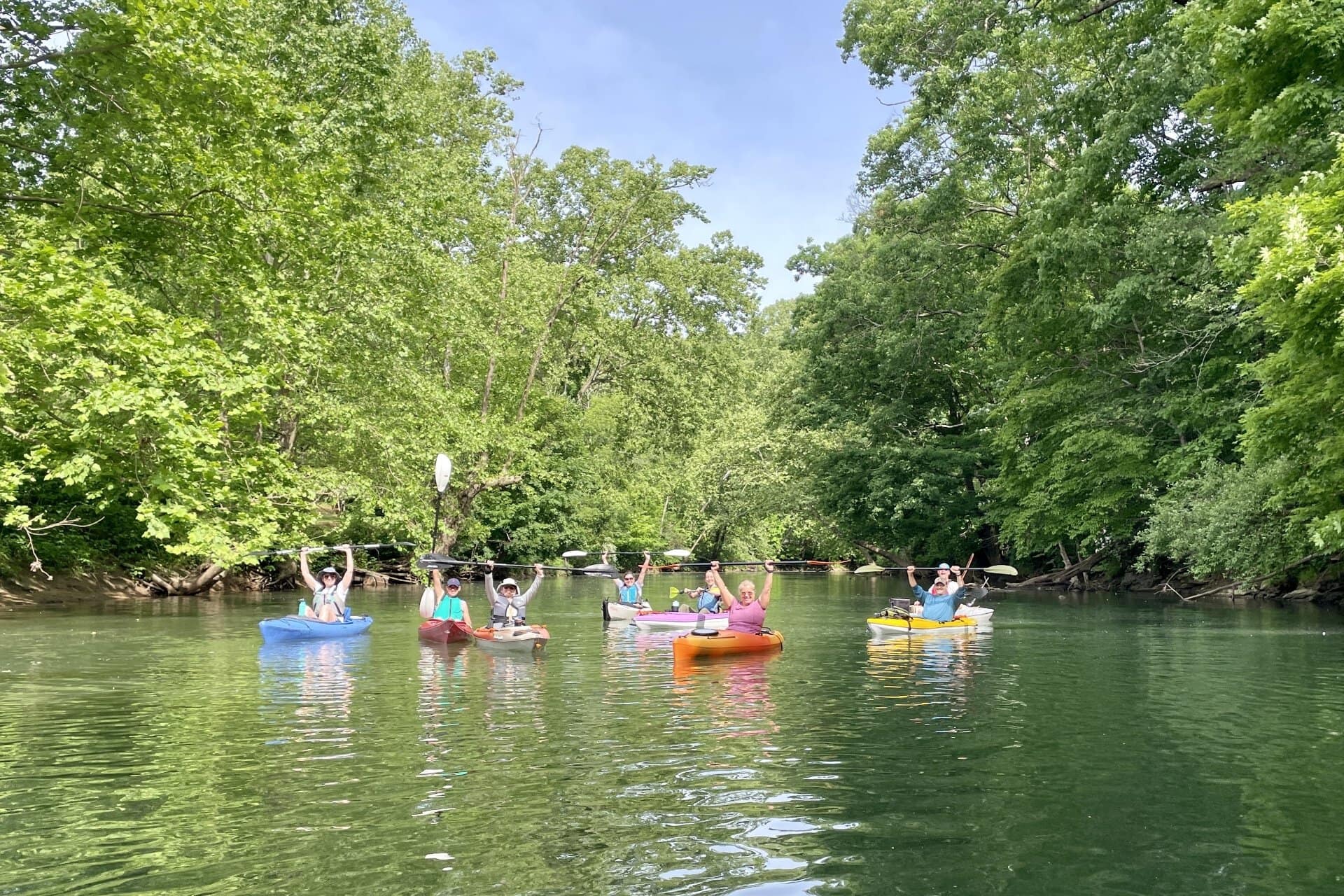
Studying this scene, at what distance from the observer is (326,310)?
2803cm

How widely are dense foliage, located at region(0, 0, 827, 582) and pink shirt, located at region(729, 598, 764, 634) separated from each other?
24.7 feet

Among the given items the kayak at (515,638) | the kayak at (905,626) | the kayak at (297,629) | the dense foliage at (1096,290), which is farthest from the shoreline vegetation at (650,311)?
the kayak at (905,626)

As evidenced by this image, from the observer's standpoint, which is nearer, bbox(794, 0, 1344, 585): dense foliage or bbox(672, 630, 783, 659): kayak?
bbox(672, 630, 783, 659): kayak

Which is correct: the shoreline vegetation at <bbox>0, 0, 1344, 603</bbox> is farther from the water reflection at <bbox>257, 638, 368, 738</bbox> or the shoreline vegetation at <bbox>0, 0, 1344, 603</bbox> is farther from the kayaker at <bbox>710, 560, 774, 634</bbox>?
the kayaker at <bbox>710, 560, 774, 634</bbox>

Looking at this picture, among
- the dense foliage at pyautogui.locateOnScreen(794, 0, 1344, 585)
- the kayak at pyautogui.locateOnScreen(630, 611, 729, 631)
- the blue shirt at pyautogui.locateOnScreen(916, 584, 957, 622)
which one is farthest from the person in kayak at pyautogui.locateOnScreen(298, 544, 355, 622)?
the dense foliage at pyautogui.locateOnScreen(794, 0, 1344, 585)

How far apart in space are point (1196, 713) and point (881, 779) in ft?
16.1

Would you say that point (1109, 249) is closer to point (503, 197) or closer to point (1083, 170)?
point (1083, 170)

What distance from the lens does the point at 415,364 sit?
3784 centimetres

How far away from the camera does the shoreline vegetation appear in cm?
1673

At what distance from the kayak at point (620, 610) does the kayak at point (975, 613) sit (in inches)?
272

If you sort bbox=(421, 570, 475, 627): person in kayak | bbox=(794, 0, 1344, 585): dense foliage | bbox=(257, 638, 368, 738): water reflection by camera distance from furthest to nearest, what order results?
bbox=(421, 570, 475, 627): person in kayak < bbox=(794, 0, 1344, 585): dense foliage < bbox=(257, 638, 368, 738): water reflection

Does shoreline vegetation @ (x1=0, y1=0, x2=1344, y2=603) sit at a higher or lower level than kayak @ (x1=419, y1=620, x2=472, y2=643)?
higher

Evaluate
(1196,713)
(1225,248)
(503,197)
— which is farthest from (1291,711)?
(503,197)

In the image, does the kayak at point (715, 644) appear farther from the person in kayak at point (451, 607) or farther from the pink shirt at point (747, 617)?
the person in kayak at point (451, 607)
